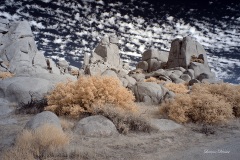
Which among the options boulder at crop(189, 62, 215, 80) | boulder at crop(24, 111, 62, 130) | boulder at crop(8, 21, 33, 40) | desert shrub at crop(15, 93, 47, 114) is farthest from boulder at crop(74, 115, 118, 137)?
boulder at crop(8, 21, 33, 40)

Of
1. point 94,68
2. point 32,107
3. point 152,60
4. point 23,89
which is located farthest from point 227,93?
point 152,60

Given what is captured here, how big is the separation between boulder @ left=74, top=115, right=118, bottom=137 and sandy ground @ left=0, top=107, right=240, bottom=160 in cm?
32

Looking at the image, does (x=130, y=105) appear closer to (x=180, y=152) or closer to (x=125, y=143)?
(x=125, y=143)

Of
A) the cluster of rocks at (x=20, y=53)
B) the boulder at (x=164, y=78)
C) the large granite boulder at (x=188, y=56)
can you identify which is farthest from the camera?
the large granite boulder at (x=188, y=56)

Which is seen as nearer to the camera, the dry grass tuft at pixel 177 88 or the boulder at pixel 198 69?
the dry grass tuft at pixel 177 88

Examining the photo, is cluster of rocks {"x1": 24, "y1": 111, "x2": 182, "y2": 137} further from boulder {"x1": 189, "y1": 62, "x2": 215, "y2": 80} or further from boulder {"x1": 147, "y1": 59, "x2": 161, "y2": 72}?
boulder {"x1": 147, "y1": 59, "x2": 161, "y2": 72}

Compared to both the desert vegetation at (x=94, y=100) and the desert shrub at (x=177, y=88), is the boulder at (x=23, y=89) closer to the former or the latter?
the desert vegetation at (x=94, y=100)

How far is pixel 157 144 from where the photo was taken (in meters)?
7.21

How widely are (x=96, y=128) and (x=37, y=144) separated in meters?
2.42

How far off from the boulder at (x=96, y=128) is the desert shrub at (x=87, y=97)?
49.9 inches

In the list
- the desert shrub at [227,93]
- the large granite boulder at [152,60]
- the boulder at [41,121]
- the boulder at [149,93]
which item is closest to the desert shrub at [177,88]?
the boulder at [149,93]

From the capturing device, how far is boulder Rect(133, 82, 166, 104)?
50.5 feet

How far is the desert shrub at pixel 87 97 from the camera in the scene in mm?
10023

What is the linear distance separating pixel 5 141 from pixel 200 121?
301 inches
